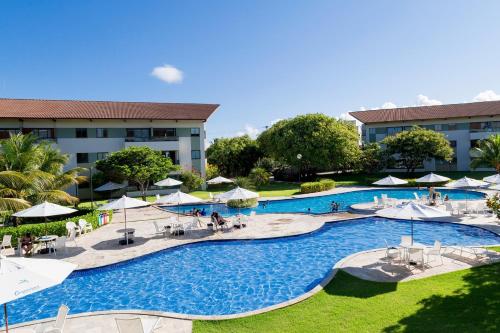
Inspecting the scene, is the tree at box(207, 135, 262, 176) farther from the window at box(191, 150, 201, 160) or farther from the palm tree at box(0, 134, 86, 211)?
the palm tree at box(0, 134, 86, 211)

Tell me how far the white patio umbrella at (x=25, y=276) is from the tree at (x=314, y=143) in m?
37.1

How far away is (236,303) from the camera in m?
10.5

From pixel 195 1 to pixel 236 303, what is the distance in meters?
17.8

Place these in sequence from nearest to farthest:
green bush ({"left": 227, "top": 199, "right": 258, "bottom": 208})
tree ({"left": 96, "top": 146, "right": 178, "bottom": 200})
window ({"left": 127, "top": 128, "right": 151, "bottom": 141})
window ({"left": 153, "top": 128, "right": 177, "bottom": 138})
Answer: green bush ({"left": 227, "top": 199, "right": 258, "bottom": 208}) < tree ({"left": 96, "top": 146, "right": 178, "bottom": 200}) < window ({"left": 127, "top": 128, "right": 151, "bottom": 141}) < window ({"left": 153, "top": 128, "right": 177, "bottom": 138})

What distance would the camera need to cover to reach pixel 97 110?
1559 inches

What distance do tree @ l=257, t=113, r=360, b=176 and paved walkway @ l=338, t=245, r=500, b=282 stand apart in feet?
97.0

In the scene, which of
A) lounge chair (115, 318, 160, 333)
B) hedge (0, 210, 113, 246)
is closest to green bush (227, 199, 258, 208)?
hedge (0, 210, 113, 246)

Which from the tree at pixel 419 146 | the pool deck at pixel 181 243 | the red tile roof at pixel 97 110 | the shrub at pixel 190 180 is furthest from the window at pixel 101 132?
the tree at pixel 419 146

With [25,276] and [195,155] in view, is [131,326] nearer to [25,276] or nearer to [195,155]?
→ [25,276]

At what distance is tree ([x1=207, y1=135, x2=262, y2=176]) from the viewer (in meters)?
51.8

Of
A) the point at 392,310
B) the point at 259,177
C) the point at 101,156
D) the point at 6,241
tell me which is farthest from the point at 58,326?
the point at 101,156

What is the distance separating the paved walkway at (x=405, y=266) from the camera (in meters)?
10.9

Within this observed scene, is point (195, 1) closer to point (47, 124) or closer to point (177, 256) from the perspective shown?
point (177, 256)

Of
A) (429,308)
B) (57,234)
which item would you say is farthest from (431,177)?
(57,234)
